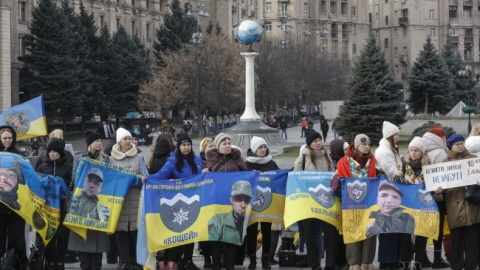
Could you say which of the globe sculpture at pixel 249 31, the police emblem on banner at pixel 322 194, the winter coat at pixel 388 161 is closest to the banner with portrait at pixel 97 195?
the police emblem on banner at pixel 322 194

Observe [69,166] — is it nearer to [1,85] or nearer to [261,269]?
[261,269]

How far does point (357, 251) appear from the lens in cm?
1160

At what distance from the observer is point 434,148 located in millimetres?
12008

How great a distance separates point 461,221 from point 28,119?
8930 mm

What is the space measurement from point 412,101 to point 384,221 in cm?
5183

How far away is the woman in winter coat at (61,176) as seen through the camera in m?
11.9

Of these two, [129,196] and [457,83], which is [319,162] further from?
[457,83]

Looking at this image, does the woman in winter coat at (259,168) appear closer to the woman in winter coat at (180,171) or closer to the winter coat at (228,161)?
the winter coat at (228,161)

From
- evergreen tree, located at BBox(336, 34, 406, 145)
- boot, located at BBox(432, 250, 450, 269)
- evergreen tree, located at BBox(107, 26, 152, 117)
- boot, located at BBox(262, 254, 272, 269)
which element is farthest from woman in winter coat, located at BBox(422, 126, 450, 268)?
evergreen tree, located at BBox(107, 26, 152, 117)

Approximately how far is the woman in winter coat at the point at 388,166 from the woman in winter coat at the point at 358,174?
0.70ft

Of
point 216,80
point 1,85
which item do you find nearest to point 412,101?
point 216,80

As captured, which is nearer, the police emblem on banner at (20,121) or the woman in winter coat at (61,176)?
the woman in winter coat at (61,176)

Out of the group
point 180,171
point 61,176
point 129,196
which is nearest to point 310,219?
point 180,171

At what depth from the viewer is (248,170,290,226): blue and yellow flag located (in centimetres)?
1244
